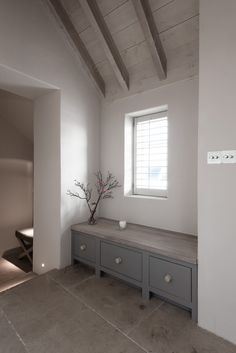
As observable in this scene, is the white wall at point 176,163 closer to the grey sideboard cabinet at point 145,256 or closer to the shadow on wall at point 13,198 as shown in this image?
the grey sideboard cabinet at point 145,256

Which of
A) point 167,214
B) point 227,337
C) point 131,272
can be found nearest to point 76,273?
point 131,272

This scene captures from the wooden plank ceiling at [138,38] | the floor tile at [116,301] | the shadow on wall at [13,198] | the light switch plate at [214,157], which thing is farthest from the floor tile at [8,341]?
the shadow on wall at [13,198]

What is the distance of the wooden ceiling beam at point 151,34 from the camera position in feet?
6.22

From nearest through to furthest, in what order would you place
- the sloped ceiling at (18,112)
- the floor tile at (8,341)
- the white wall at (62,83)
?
the floor tile at (8,341), the white wall at (62,83), the sloped ceiling at (18,112)

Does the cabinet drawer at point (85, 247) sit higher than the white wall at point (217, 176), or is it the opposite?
the white wall at point (217, 176)

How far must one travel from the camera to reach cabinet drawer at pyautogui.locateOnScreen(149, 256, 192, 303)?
1643mm

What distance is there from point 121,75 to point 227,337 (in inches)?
108

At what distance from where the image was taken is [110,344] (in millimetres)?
1416

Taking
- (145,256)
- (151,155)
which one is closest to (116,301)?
(145,256)

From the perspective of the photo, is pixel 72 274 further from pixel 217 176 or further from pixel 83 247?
pixel 217 176

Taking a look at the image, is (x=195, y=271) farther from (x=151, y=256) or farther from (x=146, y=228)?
(x=146, y=228)

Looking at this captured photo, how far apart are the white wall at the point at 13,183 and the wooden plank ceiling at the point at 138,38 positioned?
2591 mm

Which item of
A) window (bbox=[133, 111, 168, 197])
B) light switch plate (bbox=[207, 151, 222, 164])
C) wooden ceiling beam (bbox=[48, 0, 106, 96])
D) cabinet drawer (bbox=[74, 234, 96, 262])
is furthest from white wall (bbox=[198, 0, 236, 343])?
wooden ceiling beam (bbox=[48, 0, 106, 96])

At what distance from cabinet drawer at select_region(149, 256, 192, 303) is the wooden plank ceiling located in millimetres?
1922
